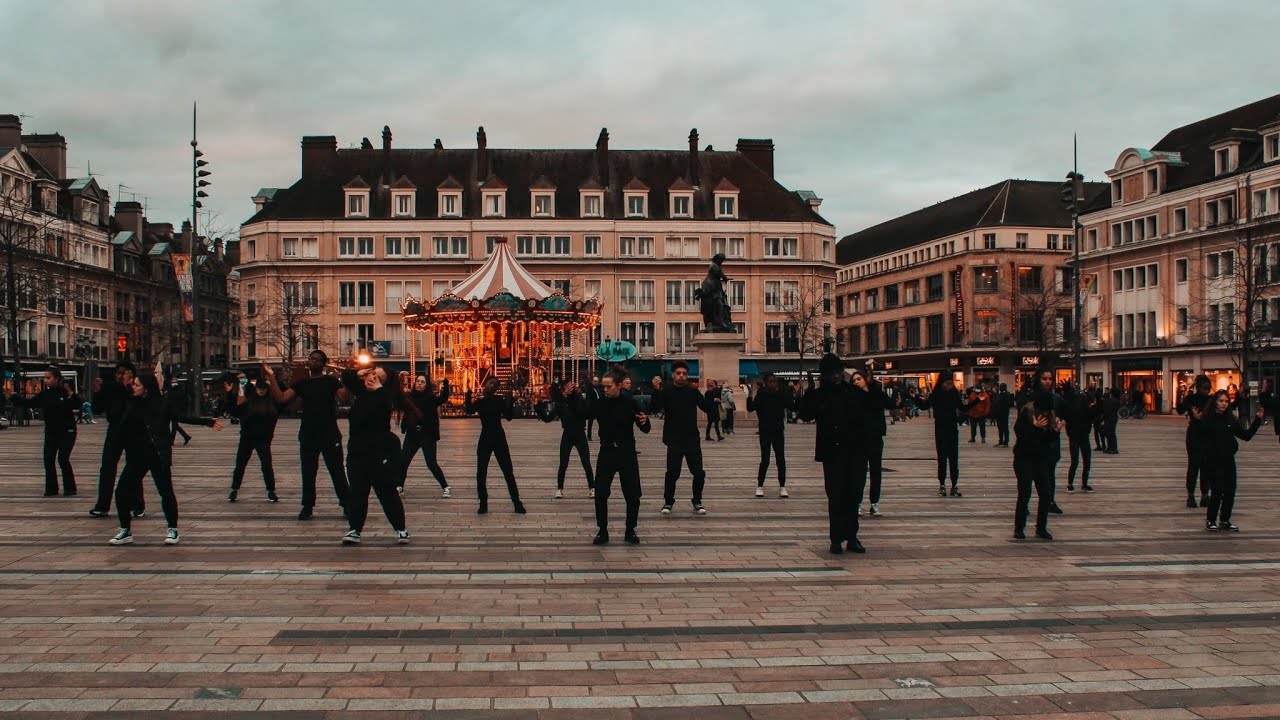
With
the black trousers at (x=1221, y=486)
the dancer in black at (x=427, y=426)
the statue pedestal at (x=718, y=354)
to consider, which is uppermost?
the statue pedestal at (x=718, y=354)

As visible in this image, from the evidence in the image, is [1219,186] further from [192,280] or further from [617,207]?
[192,280]

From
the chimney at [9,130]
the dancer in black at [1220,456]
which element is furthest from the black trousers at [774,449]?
the chimney at [9,130]

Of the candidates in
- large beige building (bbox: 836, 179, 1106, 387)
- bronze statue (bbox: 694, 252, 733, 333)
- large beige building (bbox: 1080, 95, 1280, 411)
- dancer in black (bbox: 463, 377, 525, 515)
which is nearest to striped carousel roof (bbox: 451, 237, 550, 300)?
bronze statue (bbox: 694, 252, 733, 333)

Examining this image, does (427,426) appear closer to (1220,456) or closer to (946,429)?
(946,429)

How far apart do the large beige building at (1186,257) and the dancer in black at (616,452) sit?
45277 mm

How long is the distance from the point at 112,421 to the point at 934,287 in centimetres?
7962

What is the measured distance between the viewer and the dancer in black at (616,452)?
11023mm

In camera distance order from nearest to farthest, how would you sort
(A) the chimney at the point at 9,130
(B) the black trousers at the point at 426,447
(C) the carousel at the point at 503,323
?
(B) the black trousers at the point at 426,447 < (C) the carousel at the point at 503,323 < (A) the chimney at the point at 9,130

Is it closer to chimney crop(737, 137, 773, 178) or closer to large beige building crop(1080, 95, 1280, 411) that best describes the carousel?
large beige building crop(1080, 95, 1280, 411)

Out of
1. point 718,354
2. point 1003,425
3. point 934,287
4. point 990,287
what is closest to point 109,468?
point 1003,425

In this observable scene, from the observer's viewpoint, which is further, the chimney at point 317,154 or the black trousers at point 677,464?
the chimney at point 317,154

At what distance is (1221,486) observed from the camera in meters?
12.0

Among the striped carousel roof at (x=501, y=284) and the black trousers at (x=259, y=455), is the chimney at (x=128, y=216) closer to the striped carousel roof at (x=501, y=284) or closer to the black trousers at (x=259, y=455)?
the striped carousel roof at (x=501, y=284)

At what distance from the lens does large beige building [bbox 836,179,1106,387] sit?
8119 cm
